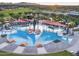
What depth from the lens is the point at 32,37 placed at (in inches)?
85.1

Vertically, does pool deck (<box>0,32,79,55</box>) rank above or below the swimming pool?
below

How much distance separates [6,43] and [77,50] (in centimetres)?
63

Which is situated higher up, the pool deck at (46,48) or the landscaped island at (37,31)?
the landscaped island at (37,31)

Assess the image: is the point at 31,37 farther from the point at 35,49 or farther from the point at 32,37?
the point at 35,49

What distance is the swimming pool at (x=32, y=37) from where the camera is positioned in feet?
7.07

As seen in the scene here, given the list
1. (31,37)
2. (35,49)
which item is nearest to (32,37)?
(31,37)

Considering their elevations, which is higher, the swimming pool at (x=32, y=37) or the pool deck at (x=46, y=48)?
the swimming pool at (x=32, y=37)

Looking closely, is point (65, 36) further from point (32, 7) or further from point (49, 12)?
point (32, 7)

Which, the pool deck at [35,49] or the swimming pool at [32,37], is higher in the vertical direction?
the swimming pool at [32,37]

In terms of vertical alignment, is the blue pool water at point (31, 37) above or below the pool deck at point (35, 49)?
above

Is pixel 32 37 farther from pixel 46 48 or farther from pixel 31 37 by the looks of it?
pixel 46 48

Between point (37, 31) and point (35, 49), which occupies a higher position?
point (37, 31)

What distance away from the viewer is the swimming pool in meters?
2.16

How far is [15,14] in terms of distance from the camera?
2.17 metres
